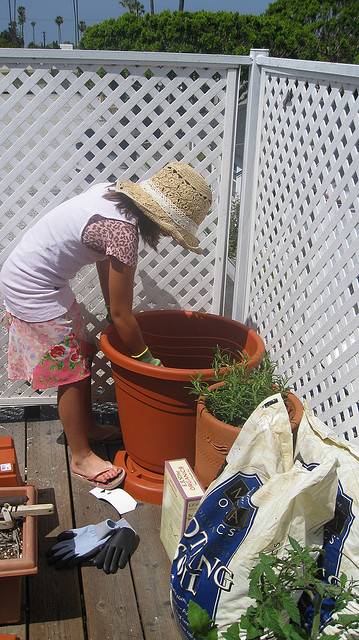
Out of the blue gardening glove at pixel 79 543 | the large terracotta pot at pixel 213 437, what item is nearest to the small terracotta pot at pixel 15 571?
the blue gardening glove at pixel 79 543

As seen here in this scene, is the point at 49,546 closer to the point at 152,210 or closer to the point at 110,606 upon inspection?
the point at 110,606

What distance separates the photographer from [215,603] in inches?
63.8

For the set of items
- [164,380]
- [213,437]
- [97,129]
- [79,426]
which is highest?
[97,129]

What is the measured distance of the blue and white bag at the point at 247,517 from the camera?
1532 millimetres

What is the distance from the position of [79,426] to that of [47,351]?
0.39m

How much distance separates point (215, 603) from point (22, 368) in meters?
1.22

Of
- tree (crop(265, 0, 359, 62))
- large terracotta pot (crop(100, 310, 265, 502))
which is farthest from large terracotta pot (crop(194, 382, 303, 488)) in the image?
tree (crop(265, 0, 359, 62))

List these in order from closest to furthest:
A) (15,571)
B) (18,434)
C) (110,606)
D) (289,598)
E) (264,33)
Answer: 1. (289,598)
2. (15,571)
3. (110,606)
4. (18,434)
5. (264,33)

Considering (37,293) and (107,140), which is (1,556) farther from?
(107,140)

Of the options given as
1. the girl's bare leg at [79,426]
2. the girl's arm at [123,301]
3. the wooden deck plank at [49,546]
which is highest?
the girl's arm at [123,301]

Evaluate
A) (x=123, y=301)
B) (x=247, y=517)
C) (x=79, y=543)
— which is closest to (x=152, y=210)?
(x=123, y=301)

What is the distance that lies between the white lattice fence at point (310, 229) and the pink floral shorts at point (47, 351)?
3.02ft

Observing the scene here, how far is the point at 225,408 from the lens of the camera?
2.08 metres

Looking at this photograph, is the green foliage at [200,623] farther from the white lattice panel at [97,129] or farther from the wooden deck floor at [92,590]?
the white lattice panel at [97,129]
